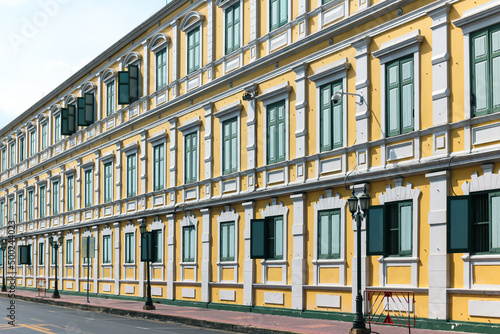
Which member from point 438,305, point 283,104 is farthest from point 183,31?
point 438,305

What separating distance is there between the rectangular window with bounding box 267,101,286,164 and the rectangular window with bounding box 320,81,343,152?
7.36 feet

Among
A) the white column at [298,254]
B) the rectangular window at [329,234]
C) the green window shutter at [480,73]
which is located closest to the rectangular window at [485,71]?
the green window shutter at [480,73]

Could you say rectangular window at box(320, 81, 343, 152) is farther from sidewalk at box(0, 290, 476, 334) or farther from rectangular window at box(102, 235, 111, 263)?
rectangular window at box(102, 235, 111, 263)

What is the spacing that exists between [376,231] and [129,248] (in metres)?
19.6

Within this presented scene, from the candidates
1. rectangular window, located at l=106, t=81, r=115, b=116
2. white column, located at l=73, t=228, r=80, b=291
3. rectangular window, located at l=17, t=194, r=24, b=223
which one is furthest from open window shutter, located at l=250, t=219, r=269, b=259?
rectangular window, located at l=17, t=194, r=24, b=223

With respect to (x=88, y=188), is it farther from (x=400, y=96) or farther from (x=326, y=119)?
(x=400, y=96)

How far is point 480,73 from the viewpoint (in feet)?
59.9

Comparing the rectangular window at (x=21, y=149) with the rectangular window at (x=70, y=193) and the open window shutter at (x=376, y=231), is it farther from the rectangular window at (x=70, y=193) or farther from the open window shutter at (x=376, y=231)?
the open window shutter at (x=376, y=231)

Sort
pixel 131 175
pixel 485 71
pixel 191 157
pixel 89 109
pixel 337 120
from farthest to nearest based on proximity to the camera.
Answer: pixel 89 109 < pixel 131 175 < pixel 191 157 < pixel 337 120 < pixel 485 71

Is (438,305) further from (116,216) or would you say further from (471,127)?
(116,216)

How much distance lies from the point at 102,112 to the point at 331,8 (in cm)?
2142

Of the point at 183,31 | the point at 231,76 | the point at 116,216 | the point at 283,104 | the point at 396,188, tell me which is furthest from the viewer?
the point at 116,216

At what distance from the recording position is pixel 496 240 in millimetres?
17672

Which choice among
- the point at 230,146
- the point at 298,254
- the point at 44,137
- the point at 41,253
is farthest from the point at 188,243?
the point at 44,137
